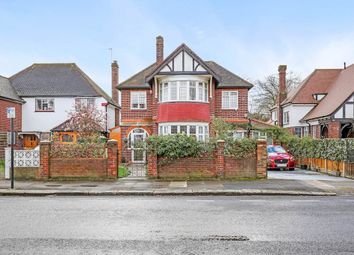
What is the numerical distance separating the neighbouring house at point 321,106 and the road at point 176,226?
21.3 meters

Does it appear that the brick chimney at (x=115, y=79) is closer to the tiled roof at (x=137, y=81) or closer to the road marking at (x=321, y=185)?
the tiled roof at (x=137, y=81)

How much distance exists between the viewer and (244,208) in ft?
35.1

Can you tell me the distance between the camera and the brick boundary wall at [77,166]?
56.5 ft

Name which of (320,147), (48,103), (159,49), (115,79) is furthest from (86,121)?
(320,147)

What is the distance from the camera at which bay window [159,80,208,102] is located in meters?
26.9

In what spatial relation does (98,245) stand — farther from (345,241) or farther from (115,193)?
(115,193)

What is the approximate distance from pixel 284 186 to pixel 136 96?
17778 millimetres

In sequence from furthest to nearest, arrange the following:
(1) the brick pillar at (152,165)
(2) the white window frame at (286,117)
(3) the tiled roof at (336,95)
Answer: (2) the white window frame at (286,117)
(3) the tiled roof at (336,95)
(1) the brick pillar at (152,165)

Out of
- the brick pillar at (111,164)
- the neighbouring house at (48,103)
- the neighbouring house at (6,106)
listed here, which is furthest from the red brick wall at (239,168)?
the neighbouring house at (6,106)

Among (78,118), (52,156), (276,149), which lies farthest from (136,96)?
(52,156)

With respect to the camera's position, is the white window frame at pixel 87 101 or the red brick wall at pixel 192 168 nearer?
the red brick wall at pixel 192 168

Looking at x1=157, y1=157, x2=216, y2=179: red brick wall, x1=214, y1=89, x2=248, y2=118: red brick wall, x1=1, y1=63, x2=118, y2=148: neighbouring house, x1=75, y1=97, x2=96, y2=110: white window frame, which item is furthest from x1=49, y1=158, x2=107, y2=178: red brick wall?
x1=75, y1=97, x2=96, y2=110: white window frame

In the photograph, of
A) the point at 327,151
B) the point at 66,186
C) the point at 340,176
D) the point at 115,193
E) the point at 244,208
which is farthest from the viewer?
the point at 327,151

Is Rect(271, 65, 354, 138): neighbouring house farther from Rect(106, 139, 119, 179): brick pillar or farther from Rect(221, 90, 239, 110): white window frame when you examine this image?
Rect(106, 139, 119, 179): brick pillar
